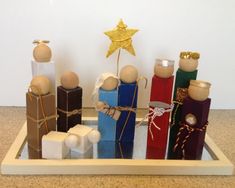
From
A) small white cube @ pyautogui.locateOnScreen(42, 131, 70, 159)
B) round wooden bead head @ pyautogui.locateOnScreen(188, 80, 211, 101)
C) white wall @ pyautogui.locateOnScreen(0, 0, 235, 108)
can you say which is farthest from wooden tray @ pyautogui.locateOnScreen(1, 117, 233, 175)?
white wall @ pyautogui.locateOnScreen(0, 0, 235, 108)

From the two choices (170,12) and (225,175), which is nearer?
(225,175)

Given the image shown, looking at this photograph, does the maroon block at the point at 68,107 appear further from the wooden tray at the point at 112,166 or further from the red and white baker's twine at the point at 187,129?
the red and white baker's twine at the point at 187,129

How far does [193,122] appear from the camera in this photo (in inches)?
24.5

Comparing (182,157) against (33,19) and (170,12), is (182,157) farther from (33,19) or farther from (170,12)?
(33,19)

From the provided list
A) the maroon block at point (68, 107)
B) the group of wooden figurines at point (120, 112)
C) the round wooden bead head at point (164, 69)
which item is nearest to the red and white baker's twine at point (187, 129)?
the group of wooden figurines at point (120, 112)

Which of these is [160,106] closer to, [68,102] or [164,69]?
[164,69]

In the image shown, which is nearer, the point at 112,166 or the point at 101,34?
the point at 112,166

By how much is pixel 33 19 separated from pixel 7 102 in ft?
0.78

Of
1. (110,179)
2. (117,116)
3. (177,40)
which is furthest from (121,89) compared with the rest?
(177,40)

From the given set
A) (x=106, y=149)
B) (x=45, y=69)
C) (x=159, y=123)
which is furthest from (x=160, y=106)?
(x=45, y=69)

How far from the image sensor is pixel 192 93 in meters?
0.61

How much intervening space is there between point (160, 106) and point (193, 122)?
0.23ft

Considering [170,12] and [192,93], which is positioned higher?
[170,12]

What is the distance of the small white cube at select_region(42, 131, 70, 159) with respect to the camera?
1.91 feet
